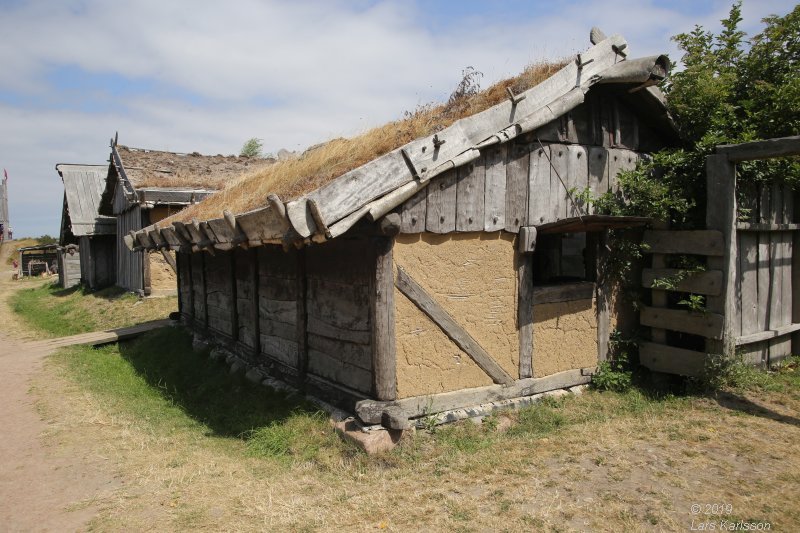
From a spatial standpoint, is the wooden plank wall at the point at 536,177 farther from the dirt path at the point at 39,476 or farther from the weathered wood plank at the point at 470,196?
the dirt path at the point at 39,476

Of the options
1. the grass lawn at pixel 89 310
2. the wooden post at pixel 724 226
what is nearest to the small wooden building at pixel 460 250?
the wooden post at pixel 724 226

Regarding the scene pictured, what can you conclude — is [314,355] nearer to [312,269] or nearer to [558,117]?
[312,269]

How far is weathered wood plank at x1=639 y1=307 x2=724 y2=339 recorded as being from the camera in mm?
6518

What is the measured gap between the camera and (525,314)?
21.0 ft

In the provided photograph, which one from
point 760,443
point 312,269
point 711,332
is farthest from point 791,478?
point 312,269

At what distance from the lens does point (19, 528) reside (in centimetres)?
445

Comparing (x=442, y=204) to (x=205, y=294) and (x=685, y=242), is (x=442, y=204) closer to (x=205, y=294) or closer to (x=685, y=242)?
(x=685, y=242)

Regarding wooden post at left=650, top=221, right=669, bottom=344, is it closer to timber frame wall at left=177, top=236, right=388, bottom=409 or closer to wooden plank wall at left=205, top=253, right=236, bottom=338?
timber frame wall at left=177, top=236, right=388, bottom=409

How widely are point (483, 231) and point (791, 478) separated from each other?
11.7 feet

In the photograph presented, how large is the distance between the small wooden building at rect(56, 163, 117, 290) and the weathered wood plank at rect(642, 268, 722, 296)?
69.5 feet

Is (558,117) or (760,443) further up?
(558,117)

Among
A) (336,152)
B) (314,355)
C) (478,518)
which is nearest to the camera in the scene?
(478,518)

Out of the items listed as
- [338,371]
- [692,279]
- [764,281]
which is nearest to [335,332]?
[338,371]

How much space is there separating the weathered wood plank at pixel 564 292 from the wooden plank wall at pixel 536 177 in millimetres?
810
